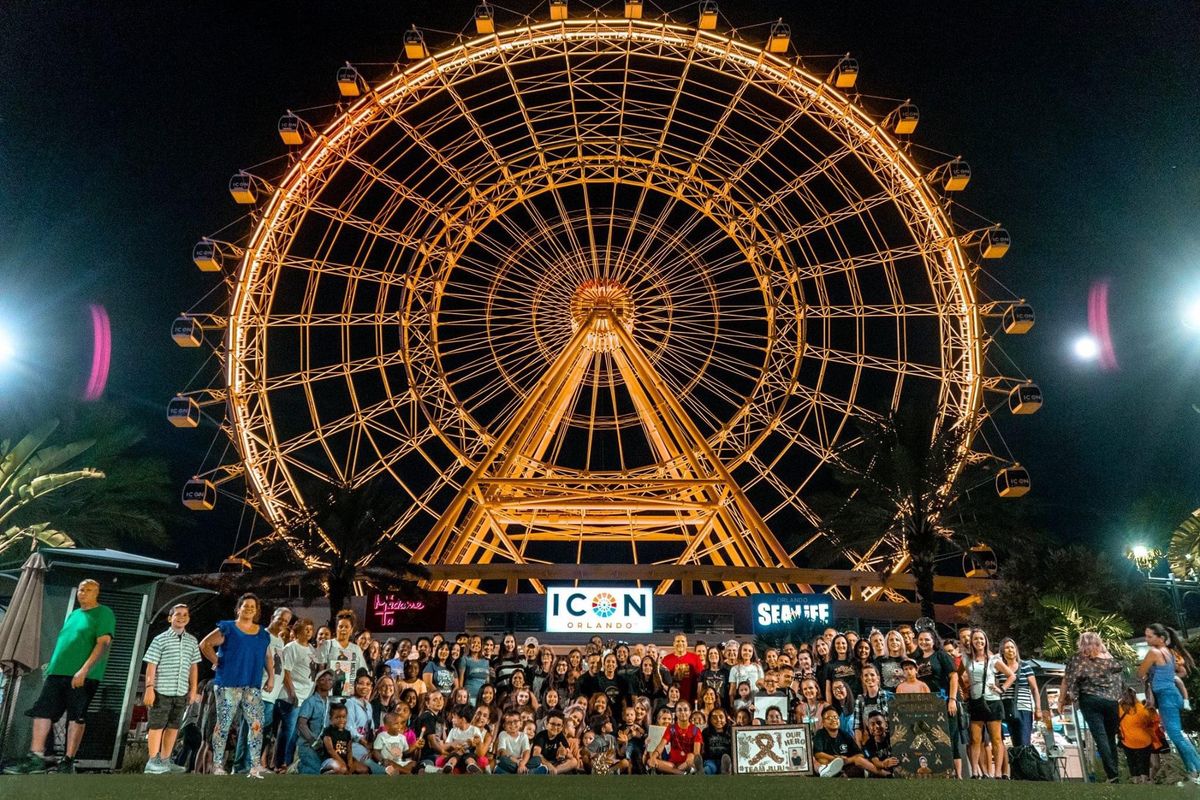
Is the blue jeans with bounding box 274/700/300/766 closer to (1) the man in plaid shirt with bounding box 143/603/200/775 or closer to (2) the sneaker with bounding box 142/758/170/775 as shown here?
(1) the man in plaid shirt with bounding box 143/603/200/775

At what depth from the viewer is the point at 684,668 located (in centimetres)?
1284

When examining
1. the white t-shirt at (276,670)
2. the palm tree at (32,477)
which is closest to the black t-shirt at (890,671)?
the white t-shirt at (276,670)

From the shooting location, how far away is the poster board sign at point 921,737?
8742 millimetres

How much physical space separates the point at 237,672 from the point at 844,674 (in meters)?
6.63

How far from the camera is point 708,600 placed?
3038 centimetres

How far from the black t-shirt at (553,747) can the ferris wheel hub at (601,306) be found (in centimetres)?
1641

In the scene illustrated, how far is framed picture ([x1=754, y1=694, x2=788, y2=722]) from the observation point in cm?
1070

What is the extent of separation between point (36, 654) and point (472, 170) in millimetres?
20825

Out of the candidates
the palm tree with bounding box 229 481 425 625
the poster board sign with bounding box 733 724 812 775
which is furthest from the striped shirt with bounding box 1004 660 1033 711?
the palm tree with bounding box 229 481 425 625

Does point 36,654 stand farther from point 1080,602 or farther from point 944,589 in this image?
point 944,589

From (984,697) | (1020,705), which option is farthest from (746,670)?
(1020,705)

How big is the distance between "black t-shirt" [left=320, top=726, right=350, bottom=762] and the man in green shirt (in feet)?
7.34

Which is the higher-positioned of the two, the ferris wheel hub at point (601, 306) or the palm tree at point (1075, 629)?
the ferris wheel hub at point (601, 306)

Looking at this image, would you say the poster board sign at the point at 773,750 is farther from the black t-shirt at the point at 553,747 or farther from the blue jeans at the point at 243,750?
the blue jeans at the point at 243,750
